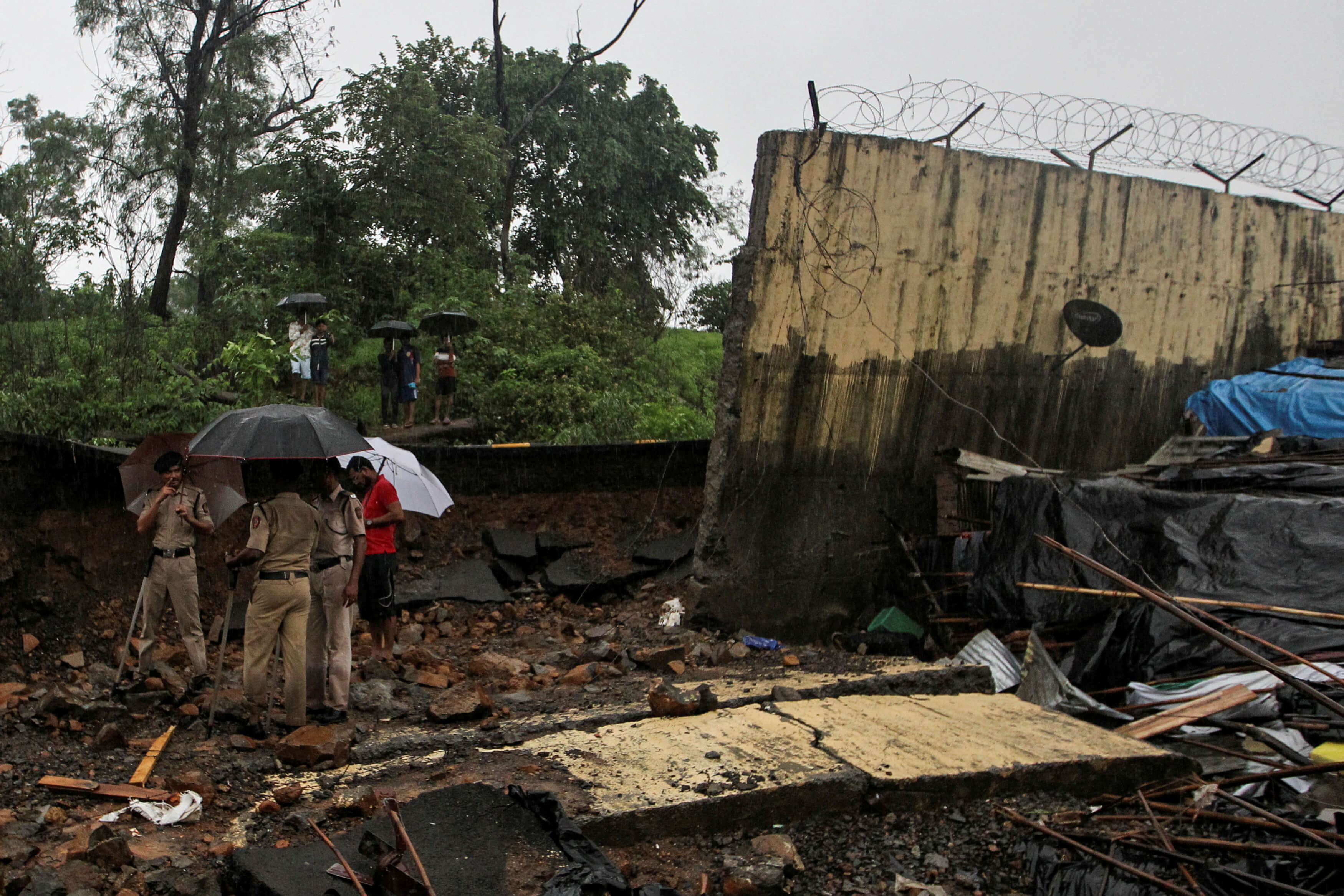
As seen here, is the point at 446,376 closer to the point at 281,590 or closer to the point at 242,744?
the point at 281,590

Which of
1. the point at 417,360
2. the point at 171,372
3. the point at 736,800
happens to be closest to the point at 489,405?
the point at 417,360

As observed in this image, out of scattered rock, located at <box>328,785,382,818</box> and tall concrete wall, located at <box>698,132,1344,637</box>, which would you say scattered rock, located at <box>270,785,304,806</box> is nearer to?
scattered rock, located at <box>328,785,382,818</box>

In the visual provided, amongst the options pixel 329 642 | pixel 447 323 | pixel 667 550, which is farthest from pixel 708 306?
pixel 329 642

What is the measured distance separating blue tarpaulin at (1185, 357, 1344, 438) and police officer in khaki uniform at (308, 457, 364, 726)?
7073 mm

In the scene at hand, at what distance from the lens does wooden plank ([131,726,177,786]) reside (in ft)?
15.5

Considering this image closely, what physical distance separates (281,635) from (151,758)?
0.89 m

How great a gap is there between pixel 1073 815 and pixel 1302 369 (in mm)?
6476

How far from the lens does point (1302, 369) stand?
29.7 feet

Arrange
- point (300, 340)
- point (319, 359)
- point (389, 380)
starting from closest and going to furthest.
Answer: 1. point (319, 359)
2. point (300, 340)
3. point (389, 380)

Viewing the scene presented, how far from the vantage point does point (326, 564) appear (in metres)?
6.03

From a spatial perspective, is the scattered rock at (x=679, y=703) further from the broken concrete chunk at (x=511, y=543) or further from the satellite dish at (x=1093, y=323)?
the satellite dish at (x=1093, y=323)

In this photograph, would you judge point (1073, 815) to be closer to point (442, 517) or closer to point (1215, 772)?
point (1215, 772)

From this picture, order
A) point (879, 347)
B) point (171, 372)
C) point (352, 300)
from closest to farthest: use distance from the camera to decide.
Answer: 1. point (879, 347)
2. point (171, 372)
3. point (352, 300)

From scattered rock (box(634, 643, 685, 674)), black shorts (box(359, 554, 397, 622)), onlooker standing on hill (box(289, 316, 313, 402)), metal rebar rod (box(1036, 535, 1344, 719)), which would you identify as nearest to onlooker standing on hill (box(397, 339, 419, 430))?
onlooker standing on hill (box(289, 316, 313, 402))
